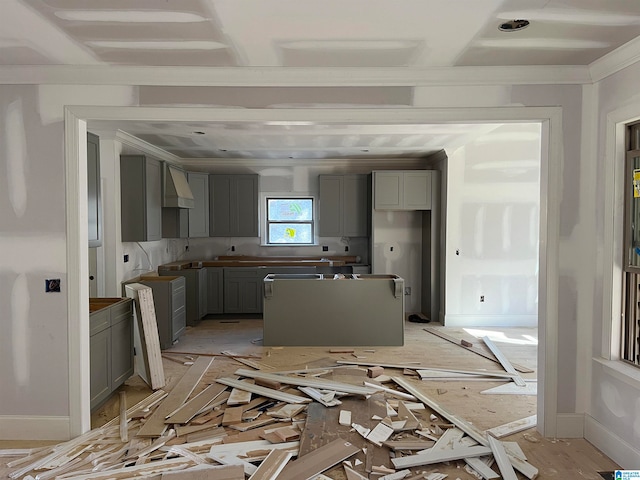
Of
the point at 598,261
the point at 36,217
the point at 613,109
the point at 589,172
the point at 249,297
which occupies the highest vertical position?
the point at 613,109

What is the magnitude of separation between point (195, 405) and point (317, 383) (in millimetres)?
1138

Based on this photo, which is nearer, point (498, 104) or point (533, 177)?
point (498, 104)

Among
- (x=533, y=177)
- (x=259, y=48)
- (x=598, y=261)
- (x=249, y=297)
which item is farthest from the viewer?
(x=249, y=297)

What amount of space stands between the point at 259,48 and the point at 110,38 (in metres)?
0.89

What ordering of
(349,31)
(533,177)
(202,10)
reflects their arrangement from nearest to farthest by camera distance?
(202,10), (349,31), (533,177)

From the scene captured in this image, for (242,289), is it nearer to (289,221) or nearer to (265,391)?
(289,221)

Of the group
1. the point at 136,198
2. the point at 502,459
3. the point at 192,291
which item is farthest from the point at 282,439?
the point at 192,291

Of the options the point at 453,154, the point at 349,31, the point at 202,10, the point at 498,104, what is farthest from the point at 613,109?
the point at 453,154

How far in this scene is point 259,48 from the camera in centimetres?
278

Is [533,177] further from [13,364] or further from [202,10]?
[13,364]

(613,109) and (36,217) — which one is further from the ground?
(613,109)

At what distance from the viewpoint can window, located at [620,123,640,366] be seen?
288 cm

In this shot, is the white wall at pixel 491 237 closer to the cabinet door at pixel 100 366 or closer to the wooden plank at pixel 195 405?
the wooden plank at pixel 195 405

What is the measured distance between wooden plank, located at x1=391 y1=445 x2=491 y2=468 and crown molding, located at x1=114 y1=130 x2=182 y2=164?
477cm
